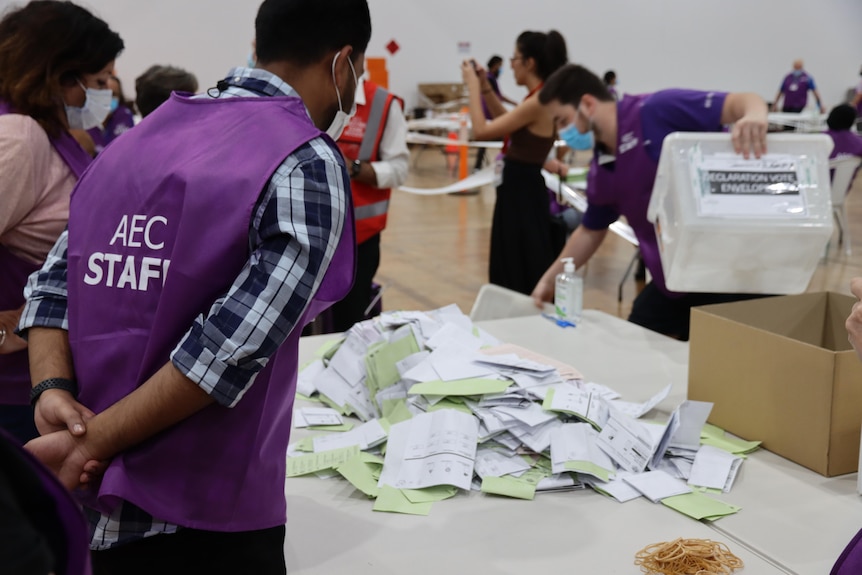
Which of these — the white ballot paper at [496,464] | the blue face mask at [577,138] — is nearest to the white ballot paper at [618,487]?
the white ballot paper at [496,464]

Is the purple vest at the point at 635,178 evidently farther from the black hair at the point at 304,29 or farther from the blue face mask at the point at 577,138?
the black hair at the point at 304,29

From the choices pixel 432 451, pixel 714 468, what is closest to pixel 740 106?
pixel 714 468

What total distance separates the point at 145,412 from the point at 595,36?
15.4 meters

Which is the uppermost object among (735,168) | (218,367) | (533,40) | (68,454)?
(533,40)

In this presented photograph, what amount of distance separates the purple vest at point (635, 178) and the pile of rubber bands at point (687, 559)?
131 cm

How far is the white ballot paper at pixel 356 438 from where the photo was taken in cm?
162

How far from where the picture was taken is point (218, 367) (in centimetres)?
92

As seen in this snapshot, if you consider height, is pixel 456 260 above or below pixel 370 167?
below

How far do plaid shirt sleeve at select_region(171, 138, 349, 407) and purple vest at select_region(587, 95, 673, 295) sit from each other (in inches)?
66.6

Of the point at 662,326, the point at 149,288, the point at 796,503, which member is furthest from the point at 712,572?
the point at 662,326

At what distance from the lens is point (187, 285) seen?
952 mm

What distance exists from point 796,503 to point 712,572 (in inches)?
12.6

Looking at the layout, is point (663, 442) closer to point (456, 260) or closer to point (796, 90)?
point (456, 260)

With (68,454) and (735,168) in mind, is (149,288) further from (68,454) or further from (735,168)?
(735,168)
